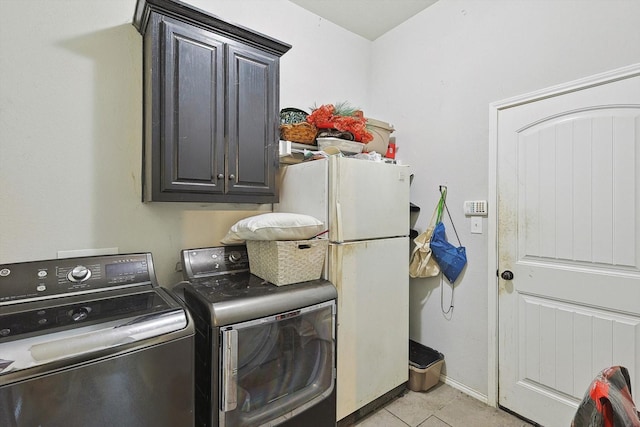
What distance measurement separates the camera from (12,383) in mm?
869

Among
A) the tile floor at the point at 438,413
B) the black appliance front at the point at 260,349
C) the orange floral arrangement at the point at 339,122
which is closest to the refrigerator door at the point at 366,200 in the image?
the orange floral arrangement at the point at 339,122

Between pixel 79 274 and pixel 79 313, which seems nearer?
pixel 79 313

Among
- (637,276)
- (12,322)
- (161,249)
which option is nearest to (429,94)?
(637,276)

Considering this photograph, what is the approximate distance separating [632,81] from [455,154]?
3.17ft

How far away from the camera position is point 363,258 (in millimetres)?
1915

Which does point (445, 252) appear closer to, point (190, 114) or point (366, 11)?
point (190, 114)

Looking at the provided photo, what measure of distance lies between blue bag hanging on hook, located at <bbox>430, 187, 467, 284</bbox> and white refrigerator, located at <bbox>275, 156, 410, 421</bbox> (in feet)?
0.92

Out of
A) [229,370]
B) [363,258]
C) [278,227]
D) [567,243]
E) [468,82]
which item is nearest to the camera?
[229,370]

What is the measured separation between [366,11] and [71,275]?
2.77 metres

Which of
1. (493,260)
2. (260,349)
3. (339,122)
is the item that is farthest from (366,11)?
(260,349)

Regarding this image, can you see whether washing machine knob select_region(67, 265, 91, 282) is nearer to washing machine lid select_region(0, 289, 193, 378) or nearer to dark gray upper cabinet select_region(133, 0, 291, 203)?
washing machine lid select_region(0, 289, 193, 378)

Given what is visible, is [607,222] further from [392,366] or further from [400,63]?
[400,63]

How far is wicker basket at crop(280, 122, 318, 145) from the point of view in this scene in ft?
6.72

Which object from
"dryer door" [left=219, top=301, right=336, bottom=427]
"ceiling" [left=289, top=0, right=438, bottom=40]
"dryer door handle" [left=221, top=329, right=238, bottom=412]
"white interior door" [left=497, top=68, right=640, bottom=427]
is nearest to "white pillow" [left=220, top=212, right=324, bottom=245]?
"dryer door" [left=219, top=301, right=336, bottom=427]
